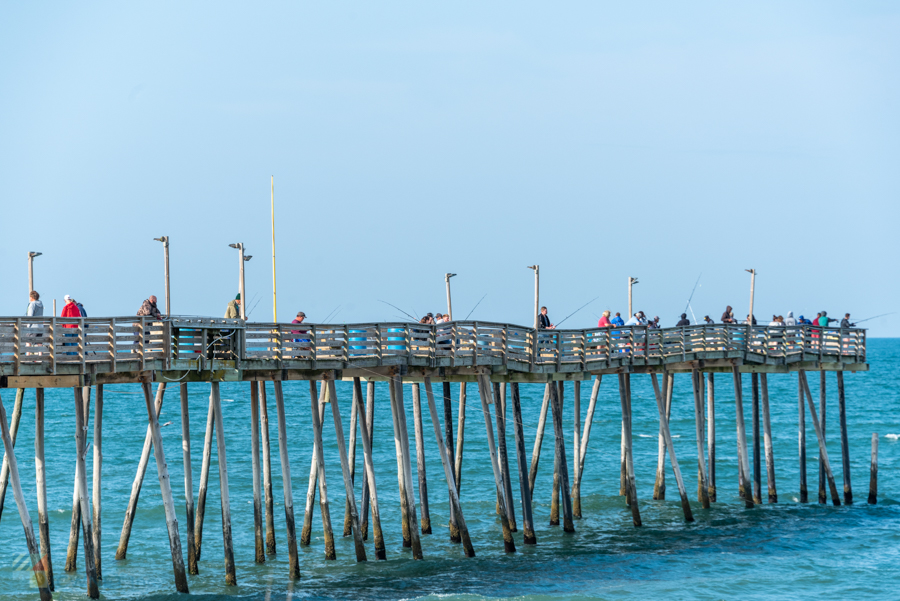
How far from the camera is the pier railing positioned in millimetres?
21266

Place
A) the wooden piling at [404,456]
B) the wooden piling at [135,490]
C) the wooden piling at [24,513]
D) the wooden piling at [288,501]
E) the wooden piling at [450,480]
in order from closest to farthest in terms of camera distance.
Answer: the wooden piling at [24,513] < the wooden piling at [288,501] < the wooden piling at [404,456] < the wooden piling at [450,480] < the wooden piling at [135,490]

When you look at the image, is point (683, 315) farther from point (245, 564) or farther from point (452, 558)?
point (245, 564)

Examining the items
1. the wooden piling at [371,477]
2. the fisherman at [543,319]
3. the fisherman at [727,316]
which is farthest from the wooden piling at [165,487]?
the fisherman at [727,316]

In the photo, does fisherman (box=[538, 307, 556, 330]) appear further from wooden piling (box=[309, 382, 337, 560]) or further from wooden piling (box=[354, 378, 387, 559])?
wooden piling (box=[309, 382, 337, 560])

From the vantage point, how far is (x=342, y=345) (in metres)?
25.1

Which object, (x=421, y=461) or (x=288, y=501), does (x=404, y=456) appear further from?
(x=288, y=501)

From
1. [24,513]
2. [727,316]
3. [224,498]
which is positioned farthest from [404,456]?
[727,316]

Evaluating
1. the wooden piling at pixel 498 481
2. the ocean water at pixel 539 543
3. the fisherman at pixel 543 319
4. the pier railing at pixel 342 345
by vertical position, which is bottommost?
the ocean water at pixel 539 543

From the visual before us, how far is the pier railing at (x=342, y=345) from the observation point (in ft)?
69.8

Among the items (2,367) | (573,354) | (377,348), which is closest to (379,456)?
(573,354)

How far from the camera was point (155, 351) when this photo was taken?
22.7 metres

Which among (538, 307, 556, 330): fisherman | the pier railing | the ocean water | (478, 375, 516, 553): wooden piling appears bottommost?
the ocean water

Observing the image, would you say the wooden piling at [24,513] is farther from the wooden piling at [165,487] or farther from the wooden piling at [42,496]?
the wooden piling at [165,487]

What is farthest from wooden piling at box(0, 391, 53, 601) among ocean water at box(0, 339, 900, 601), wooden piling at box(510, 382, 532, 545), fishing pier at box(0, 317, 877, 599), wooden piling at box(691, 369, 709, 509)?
wooden piling at box(691, 369, 709, 509)
